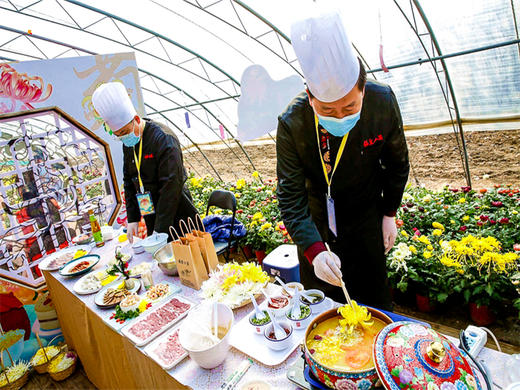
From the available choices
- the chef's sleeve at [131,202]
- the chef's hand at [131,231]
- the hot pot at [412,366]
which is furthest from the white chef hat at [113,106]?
the hot pot at [412,366]

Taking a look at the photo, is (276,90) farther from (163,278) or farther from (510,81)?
(510,81)

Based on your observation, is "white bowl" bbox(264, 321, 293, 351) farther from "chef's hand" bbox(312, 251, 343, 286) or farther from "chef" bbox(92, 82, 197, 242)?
"chef" bbox(92, 82, 197, 242)

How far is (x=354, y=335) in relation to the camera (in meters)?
1.07

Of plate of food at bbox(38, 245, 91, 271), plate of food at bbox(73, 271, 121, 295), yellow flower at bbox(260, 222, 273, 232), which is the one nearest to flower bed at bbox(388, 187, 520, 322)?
yellow flower at bbox(260, 222, 273, 232)

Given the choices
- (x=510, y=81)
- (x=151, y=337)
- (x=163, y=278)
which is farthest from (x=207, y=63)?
(x=151, y=337)

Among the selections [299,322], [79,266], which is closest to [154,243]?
[79,266]

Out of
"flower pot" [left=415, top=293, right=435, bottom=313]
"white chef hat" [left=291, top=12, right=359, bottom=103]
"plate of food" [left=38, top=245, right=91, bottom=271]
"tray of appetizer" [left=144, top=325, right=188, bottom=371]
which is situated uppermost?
"white chef hat" [left=291, top=12, right=359, bottom=103]

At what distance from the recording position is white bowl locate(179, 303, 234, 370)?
3.95 ft

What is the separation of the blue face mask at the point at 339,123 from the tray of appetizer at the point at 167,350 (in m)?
1.15

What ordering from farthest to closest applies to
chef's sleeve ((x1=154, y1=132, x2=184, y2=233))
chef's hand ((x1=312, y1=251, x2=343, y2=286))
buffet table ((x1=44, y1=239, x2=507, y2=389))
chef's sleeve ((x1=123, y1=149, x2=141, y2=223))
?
chef's sleeve ((x1=123, y1=149, x2=141, y2=223)) → chef's sleeve ((x1=154, y1=132, x2=184, y2=233)) → chef's hand ((x1=312, y1=251, x2=343, y2=286)) → buffet table ((x1=44, y1=239, x2=507, y2=389))

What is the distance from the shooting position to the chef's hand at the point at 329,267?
1303 mm

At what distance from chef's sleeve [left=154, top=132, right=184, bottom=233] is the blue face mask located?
59.0 inches

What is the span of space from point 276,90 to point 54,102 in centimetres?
239

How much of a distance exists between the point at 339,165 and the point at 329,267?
1.69 feet
